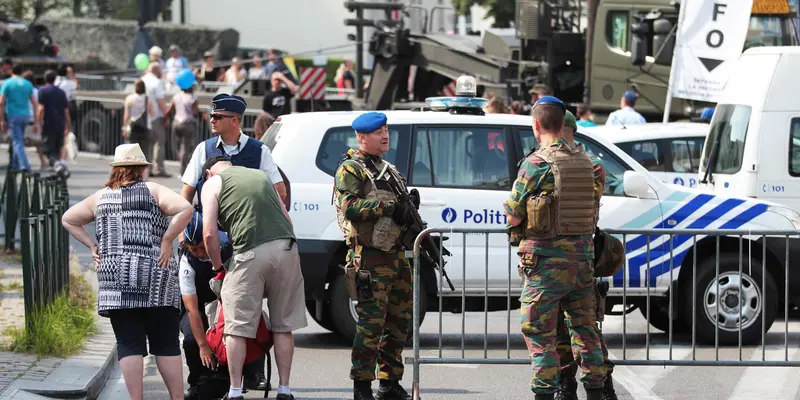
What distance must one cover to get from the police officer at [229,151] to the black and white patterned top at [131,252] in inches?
25.2

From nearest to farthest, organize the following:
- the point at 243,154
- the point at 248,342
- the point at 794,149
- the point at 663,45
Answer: the point at 248,342 → the point at 243,154 → the point at 794,149 → the point at 663,45

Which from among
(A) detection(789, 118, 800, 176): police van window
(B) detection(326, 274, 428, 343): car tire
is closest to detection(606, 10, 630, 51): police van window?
(A) detection(789, 118, 800, 176): police van window

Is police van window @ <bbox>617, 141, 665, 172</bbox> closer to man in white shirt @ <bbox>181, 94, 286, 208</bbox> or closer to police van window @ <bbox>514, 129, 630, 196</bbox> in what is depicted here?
police van window @ <bbox>514, 129, 630, 196</bbox>

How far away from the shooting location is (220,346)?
7.86 m

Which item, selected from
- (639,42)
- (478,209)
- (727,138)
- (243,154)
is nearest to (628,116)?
(639,42)

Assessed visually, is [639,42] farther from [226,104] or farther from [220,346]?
[220,346]

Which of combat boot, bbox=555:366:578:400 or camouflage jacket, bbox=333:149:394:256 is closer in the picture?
camouflage jacket, bbox=333:149:394:256

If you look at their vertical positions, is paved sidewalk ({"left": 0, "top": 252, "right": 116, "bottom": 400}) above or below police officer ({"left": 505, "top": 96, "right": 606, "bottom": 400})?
below

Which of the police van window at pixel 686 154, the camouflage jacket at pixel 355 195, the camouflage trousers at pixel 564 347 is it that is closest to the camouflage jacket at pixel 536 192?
the camouflage trousers at pixel 564 347

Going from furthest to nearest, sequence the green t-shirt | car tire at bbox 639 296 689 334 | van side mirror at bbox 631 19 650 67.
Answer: van side mirror at bbox 631 19 650 67 < car tire at bbox 639 296 689 334 < the green t-shirt

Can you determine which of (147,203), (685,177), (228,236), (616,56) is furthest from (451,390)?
(616,56)

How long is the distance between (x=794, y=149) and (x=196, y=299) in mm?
6222

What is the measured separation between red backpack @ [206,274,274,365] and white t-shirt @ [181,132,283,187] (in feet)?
2.45

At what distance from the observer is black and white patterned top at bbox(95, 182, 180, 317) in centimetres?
716
